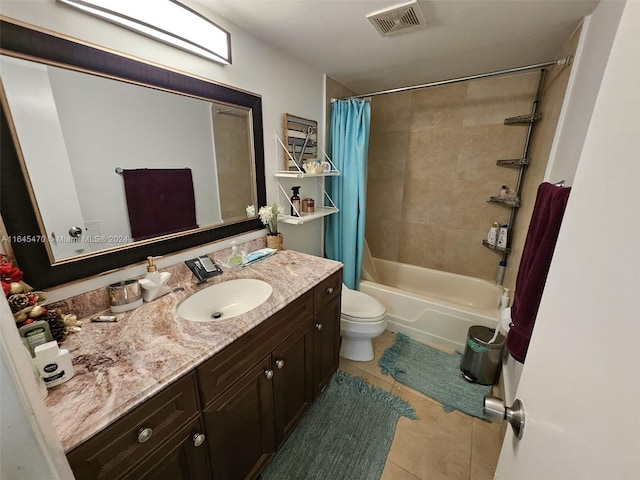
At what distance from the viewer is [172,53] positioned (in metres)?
1.11

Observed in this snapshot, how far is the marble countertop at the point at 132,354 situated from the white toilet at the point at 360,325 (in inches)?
29.7

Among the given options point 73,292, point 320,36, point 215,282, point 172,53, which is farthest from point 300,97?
point 73,292

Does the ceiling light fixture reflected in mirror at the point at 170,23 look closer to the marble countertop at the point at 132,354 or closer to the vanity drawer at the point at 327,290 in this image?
the marble countertop at the point at 132,354

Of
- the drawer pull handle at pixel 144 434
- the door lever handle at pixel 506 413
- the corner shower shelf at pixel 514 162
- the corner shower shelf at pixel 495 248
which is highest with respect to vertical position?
the corner shower shelf at pixel 514 162

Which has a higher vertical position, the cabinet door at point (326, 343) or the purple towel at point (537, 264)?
the purple towel at point (537, 264)

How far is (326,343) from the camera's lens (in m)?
1.51

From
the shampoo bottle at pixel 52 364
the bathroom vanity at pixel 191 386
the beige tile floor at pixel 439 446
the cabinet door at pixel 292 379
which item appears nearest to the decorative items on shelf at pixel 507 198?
the beige tile floor at pixel 439 446

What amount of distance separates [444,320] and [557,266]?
173 centimetres

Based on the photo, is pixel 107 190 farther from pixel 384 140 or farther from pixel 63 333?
pixel 384 140

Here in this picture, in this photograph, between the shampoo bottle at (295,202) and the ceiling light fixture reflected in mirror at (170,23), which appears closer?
the ceiling light fixture reflected in mirror at (170,23)

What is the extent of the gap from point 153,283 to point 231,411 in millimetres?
596

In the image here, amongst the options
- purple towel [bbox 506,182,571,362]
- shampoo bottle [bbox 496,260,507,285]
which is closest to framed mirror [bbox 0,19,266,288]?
purple towel [bbox 506,182,571,362]

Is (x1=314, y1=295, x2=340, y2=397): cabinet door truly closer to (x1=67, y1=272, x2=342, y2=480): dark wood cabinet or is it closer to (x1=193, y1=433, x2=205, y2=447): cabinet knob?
(x1=67, y1=272, x2=342, y2=480): dark wood cabinet

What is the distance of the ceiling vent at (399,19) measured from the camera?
1162 millimetres
